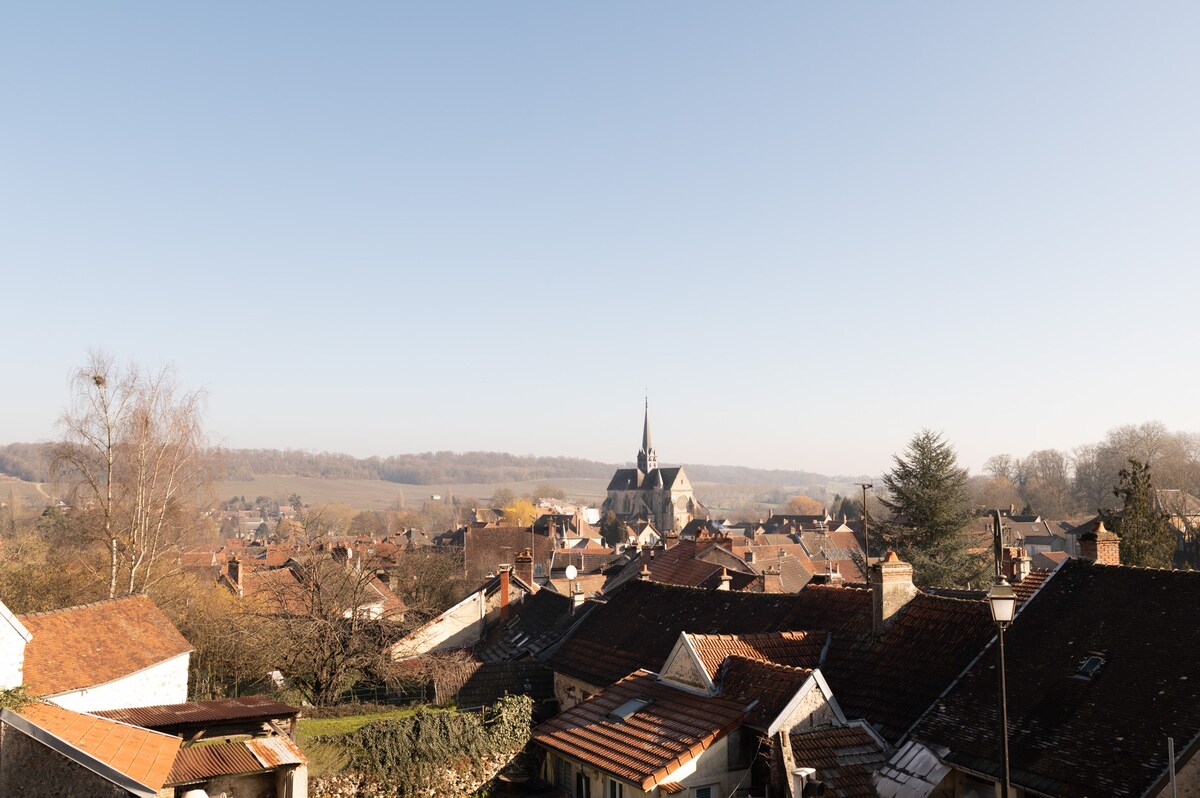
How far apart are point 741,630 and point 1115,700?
10.5 metres

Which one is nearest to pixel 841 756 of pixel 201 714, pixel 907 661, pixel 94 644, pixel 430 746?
pixel 907 661

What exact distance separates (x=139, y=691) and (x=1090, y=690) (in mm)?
22269

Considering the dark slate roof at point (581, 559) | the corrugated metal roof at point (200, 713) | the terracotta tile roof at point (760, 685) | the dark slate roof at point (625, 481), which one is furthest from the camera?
the dark slate roof at point (625, 481)

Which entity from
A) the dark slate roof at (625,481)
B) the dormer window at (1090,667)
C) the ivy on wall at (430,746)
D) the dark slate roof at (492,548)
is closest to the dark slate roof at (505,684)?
the ivy on wall at (430,746)

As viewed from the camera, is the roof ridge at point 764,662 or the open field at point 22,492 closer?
the roof ridge at point 764,662

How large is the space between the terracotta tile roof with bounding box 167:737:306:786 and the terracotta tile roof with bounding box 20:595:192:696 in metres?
5.74

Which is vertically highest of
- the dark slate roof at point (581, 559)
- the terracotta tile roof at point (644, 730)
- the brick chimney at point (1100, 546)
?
the brick chimney at point (1100, 546)

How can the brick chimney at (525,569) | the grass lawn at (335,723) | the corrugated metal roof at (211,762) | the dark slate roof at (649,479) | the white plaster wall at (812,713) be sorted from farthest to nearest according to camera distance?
the dark slate roof at (649,479) → the brick chimney at (525,569) → the grass lawn at (335,723) → the white plaster wall at (812,713) → the corrugated metal roof at (211,762)

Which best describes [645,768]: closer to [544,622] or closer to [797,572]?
[544,622]

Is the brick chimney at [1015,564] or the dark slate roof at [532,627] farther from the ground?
the brick chimney at [1015,564]

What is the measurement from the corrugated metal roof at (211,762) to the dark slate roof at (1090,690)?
41.7 feet

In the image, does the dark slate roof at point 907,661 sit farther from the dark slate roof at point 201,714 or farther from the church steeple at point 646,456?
the church steeple at point 646,456

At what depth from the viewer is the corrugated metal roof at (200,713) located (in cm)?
1703

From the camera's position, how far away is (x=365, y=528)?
147m
